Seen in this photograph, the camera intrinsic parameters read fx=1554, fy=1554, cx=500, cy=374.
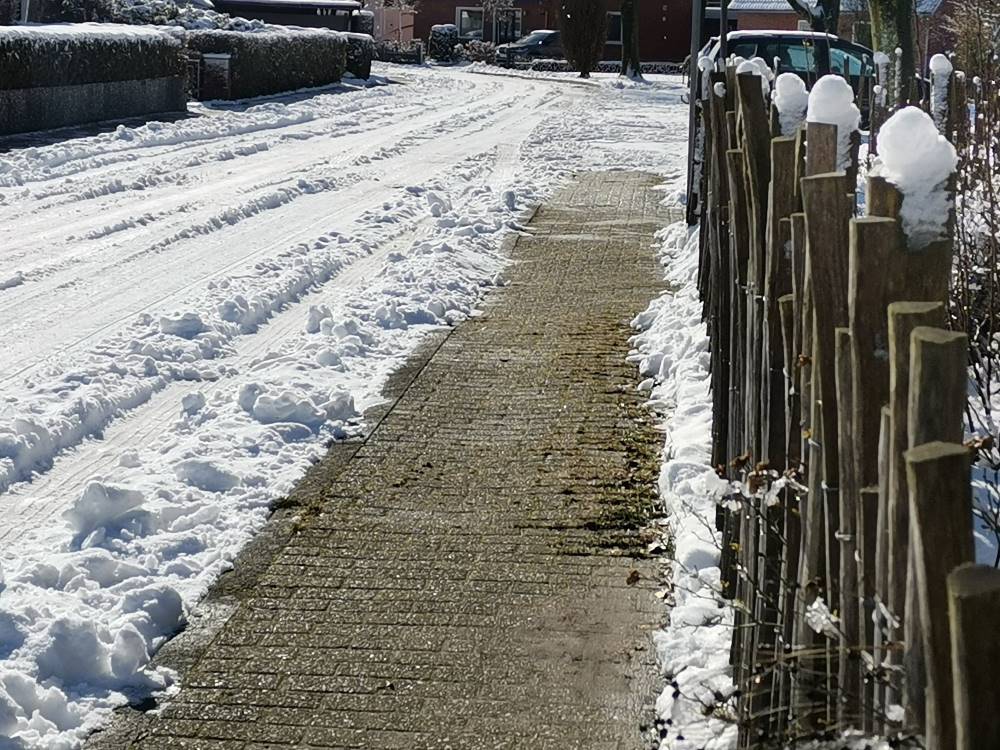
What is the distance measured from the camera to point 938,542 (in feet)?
6.43

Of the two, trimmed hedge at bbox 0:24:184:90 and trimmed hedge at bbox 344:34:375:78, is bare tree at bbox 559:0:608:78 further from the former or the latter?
trimmed hedge at bbox 0:24:184:90

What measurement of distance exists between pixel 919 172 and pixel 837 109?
3.47 ft

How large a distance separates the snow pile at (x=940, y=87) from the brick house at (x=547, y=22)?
210 ft

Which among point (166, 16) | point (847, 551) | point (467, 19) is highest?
point (467, 19)

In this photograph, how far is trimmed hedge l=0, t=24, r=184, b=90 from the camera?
75.0 feet

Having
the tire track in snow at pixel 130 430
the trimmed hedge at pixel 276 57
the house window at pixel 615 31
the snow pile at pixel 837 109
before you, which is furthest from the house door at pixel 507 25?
the snow pile at pixel 837 109

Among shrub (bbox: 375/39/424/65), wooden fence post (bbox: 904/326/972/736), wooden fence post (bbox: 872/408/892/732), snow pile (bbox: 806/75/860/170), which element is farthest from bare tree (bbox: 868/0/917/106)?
shrub (bbox: 375/39/424/65)

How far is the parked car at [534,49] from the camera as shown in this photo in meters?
63.4

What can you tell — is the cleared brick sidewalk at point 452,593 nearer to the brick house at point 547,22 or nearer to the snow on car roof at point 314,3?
the snow on car roof at point 314,3

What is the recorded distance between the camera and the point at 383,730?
429cm

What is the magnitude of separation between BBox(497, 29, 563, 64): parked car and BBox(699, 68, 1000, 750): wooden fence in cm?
5967

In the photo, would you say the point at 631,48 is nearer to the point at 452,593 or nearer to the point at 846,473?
the point at 452,593

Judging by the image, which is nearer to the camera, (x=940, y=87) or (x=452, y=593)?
(x=452, y=593)

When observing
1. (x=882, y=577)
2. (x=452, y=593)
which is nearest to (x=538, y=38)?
(x=452, y=593)
